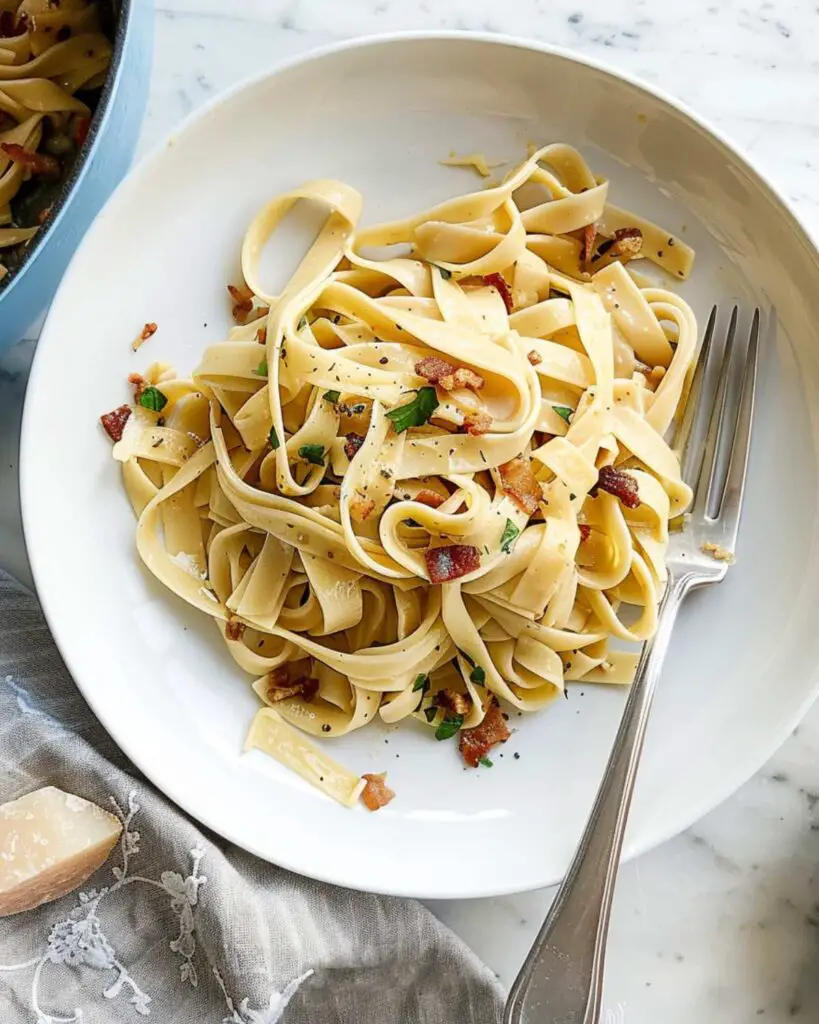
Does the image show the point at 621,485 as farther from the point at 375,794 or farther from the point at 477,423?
the point at 375,794

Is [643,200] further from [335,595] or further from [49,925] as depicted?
[49,925]

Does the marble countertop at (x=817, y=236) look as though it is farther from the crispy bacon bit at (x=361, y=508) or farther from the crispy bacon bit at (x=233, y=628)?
the crispy bacon bit at (x=361, y=508)

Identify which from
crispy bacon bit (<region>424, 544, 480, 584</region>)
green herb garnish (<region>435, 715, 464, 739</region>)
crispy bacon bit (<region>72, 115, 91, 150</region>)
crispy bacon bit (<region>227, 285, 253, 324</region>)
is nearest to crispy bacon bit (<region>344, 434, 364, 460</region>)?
crispy bacon bit (<region>424, 544, 480, 584</region>)

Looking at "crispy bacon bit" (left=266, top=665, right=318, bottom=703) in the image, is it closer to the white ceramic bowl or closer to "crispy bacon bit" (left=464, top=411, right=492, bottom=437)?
the white ceramic bowl

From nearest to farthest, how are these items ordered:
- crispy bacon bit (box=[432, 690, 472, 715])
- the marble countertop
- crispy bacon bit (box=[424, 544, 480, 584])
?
crispy bacon bit (box=[424, 544, 480, 584]), crispy bacon bit (box=[432, 690, 472, 715]), the marble countertop

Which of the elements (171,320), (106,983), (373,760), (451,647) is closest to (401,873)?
(373,760)

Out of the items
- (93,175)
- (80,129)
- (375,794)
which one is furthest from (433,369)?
(80,129)
